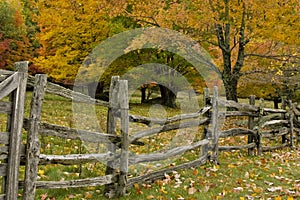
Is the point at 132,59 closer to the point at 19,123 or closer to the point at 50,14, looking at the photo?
the point at 50,14

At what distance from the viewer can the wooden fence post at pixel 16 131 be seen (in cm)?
381

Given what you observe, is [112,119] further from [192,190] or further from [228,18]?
[228,18]

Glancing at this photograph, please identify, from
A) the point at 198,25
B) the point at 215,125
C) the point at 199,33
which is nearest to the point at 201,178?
the point at 215,125

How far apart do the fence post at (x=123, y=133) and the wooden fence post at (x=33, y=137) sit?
133 cm

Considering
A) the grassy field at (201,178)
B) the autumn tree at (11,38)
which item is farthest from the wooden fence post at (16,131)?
the autumn tree at (11,38)

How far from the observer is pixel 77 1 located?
58.2 feet

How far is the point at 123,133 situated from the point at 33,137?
153 cm

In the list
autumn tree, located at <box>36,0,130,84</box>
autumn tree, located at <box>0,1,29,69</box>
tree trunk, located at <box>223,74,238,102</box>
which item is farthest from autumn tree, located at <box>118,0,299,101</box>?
autumn tree, located at <box>0,1,29,69</box>

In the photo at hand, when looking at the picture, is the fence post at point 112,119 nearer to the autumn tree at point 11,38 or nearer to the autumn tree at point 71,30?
the autumn tree at point 71,30

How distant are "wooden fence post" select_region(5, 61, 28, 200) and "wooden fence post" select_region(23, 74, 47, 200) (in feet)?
0.55

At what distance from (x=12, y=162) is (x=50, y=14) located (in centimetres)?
1589

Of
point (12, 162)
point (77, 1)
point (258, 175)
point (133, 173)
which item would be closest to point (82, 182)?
point (12, 162)

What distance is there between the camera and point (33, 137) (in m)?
4.07

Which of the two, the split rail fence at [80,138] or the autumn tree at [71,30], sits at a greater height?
the autumn tree at [71,30]
